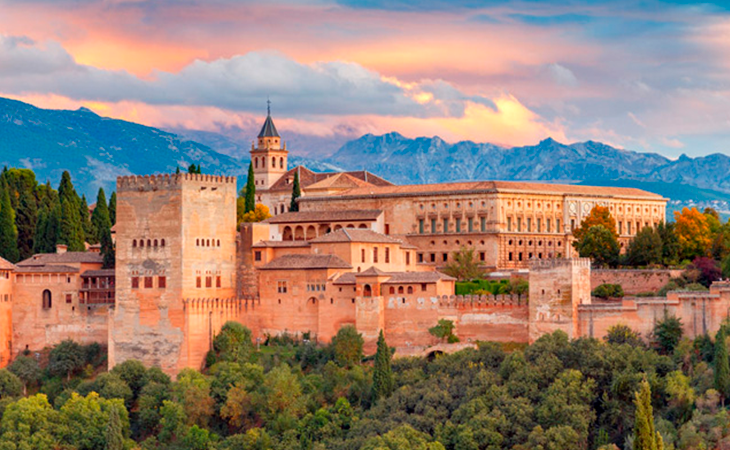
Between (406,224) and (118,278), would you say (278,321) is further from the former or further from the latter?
(406,224)

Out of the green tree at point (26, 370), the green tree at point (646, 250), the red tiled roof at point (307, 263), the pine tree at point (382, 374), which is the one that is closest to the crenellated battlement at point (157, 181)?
the red tiled roof at point (307, 263)

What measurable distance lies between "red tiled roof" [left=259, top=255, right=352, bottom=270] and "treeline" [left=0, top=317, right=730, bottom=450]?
11.0ft

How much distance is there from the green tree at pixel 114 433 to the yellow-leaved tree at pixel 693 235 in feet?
98.4

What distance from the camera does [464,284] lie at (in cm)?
6334

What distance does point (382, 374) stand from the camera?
5397cm

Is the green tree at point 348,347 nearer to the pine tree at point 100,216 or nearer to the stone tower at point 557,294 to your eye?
the stone tower at point 557,294

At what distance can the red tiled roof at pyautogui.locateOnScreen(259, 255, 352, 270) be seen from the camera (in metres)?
60.6

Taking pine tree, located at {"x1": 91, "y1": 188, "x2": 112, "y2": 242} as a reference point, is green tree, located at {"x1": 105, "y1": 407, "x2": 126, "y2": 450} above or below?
below

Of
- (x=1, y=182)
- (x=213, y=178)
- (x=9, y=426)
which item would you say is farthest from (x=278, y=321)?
(x=1, y=182)

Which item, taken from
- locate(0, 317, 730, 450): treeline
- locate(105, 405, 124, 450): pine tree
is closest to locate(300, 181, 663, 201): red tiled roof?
locate(0, 317, 730, 450): treeline

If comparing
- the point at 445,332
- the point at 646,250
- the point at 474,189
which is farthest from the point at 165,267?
the point at 646,250

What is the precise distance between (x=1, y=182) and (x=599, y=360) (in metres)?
44.7

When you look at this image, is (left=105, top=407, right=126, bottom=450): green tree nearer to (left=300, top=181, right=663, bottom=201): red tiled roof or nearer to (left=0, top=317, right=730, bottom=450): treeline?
(left=0, top=317, right=730, bottom=450): treeline

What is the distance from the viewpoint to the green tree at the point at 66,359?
61.3 meters
